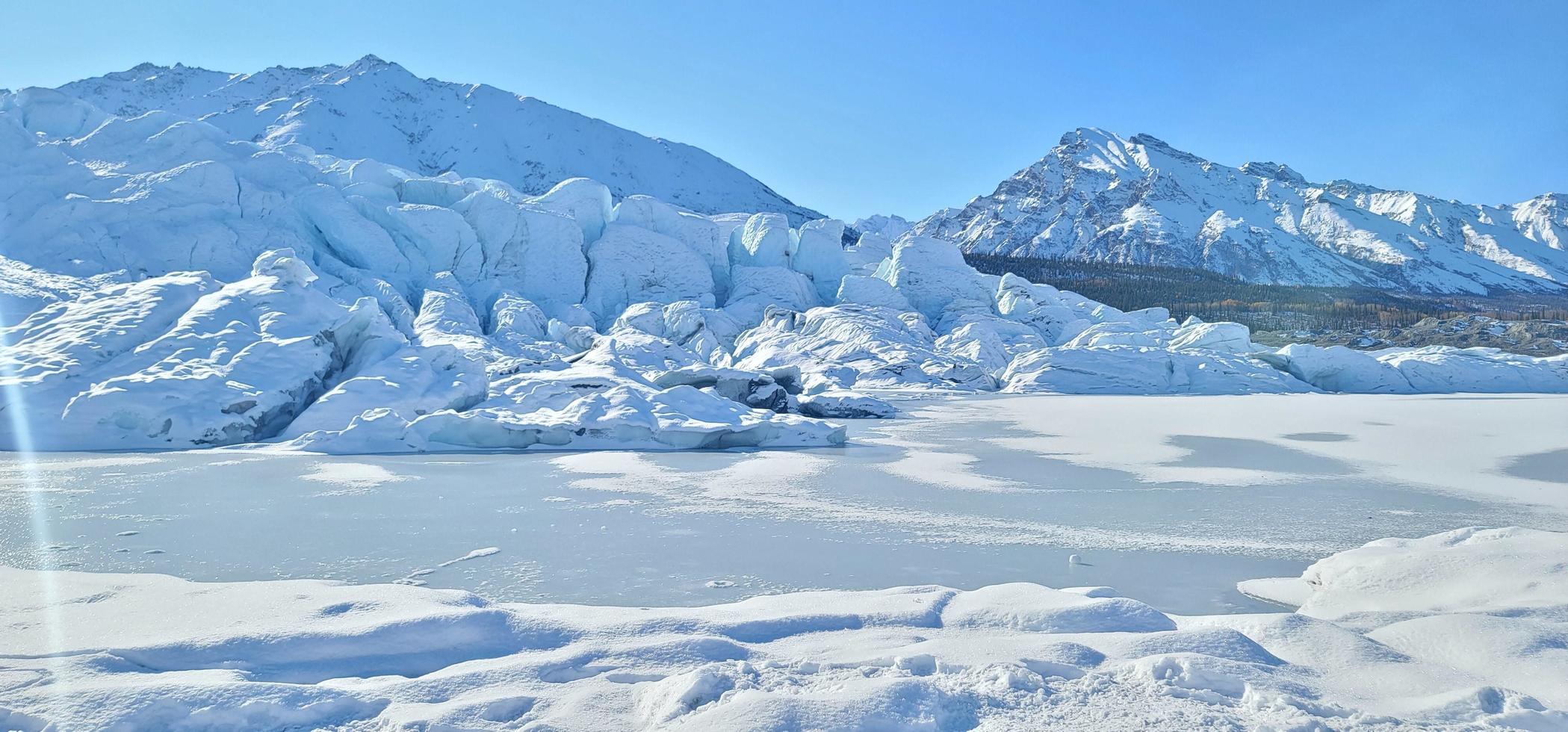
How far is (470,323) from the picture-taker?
896 inches

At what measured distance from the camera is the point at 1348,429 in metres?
13.2

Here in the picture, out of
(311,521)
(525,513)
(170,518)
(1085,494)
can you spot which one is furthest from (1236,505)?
(170,518)

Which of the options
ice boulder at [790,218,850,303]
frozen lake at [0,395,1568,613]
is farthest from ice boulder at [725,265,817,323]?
frozen lake at [0,395,1568,613]

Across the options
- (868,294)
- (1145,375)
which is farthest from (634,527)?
(868,294)

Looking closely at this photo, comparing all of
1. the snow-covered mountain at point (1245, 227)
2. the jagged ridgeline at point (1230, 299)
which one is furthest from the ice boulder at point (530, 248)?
the snow-covered mountain at point (1245, 227)

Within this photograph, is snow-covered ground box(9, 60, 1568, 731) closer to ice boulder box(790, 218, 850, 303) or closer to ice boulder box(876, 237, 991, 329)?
ice boulder box(876, 237, 991, 329)

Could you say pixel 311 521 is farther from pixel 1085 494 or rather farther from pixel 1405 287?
pixel 1405 287

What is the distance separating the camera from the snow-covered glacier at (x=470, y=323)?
441 inches

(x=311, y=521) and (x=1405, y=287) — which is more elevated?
(x=1405, y=287)

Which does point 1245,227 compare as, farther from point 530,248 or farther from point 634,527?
point 634,527

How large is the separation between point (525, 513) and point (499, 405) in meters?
6.12

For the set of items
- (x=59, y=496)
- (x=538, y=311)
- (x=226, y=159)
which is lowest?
(x=59, y=496)

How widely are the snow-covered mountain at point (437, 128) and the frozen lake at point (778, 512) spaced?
6485cm

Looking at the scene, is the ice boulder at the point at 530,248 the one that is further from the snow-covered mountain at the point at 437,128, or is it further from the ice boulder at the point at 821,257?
the snow-covered mountain at the point at 437,128
